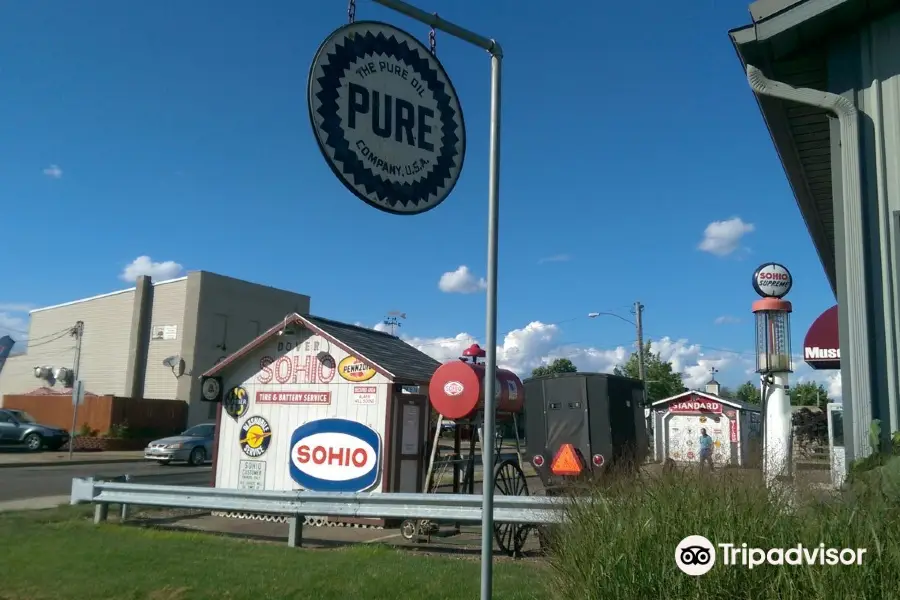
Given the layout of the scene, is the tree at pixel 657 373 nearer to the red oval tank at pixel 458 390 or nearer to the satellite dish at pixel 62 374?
the satellite dish at pixel 62 374

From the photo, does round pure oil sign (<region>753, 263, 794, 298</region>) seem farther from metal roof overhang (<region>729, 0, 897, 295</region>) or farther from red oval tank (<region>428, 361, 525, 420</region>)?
metal roof overhang (<region>729, 0, 897, 295</region>)

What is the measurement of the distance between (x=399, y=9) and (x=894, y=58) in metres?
3.83

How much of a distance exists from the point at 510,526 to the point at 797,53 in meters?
6.57

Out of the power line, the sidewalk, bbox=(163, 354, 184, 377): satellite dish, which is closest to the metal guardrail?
the sidewalk

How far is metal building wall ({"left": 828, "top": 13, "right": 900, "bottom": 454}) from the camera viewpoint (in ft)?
18.3

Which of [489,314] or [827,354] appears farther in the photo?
[827,354]

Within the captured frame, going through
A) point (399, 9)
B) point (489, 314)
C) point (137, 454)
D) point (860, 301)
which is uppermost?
point (399, 9)

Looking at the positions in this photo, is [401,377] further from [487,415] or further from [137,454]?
[137,454]

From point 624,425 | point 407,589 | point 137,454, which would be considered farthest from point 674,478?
point 137,454

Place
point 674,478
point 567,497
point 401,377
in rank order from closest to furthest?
1. point 674,478
2. point 567,497
3. point 401,377

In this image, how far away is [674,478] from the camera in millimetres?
4930

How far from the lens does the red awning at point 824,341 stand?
1753cm

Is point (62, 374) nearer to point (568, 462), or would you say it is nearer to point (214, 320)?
point (214, 320)

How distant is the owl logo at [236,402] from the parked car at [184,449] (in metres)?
14.6
